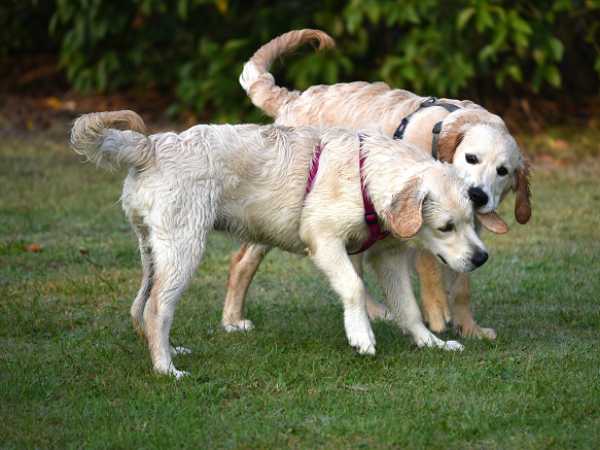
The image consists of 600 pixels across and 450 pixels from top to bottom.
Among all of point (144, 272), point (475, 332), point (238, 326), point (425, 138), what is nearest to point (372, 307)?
point (475, 332)

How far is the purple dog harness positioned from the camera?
18.6ft

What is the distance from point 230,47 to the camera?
502 inches

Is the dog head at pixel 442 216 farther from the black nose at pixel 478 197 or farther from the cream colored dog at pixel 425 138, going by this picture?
the cream colored dog at pixel 425 138

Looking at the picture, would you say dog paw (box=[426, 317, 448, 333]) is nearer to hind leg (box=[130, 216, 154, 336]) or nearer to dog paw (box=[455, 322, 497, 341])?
dog paw (box=[455, 322, 497, 341])

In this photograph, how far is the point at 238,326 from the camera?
6.56 m

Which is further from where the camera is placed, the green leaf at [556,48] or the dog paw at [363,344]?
the green leaf at [556,48]

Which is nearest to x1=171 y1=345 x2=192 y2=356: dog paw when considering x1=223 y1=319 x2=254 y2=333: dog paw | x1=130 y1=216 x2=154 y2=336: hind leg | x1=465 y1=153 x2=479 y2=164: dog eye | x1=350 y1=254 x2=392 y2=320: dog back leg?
x1=130 y1=216 x2=154 y2=336: hind leg

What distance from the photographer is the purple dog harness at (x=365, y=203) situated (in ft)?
18.6

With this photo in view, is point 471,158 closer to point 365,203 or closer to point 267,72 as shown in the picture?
point 365,203

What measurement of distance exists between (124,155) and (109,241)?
3513 millimetres

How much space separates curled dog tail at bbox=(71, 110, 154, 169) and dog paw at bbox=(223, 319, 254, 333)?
1493mm

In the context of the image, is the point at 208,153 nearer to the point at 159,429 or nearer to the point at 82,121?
the point at 82,121

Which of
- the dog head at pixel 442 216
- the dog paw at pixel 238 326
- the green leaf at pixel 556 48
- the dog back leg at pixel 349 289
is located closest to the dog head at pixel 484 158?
the dog head at pixel 442 216

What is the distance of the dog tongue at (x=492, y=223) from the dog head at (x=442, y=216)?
333 millimetres
